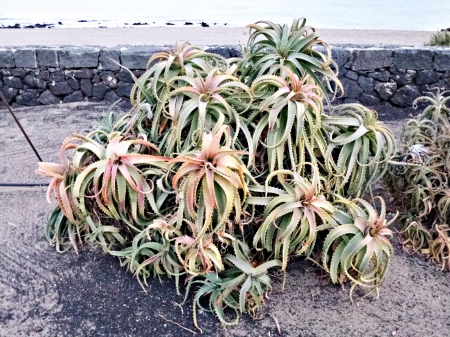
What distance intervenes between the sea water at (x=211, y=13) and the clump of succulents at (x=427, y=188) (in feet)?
25.1

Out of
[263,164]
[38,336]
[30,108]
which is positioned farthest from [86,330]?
[30,108]

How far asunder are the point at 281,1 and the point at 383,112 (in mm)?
11435

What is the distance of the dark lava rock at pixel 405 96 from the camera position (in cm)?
485

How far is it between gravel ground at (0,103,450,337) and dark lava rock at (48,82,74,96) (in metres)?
3.01

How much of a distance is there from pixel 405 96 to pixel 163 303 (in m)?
3.84

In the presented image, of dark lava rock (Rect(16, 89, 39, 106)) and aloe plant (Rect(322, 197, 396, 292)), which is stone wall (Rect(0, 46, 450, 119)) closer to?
dark lava rock (Rect(16, 89, 39, 106))

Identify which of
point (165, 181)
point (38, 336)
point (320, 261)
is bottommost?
point (38, 336)

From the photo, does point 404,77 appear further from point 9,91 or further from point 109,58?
point 9,91

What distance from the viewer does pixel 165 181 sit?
2115mm

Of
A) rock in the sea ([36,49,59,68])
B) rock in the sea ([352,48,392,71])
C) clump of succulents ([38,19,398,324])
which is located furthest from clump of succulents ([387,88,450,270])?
rock in the sea ([36,49,59,68])

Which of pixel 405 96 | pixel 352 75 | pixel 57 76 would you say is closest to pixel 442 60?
pixel 405 96

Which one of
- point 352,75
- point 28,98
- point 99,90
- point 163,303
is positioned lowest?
point 163,303

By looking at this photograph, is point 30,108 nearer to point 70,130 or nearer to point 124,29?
point 70,130

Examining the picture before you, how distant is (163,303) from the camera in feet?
6.82
